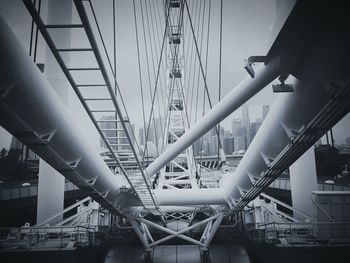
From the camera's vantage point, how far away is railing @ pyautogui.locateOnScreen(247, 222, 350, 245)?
10.7m

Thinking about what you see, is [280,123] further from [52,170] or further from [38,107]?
[52,170]

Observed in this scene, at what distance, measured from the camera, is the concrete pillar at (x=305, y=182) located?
12.9 meters

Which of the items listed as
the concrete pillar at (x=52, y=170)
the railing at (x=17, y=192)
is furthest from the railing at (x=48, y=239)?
the railing at (x=17, y=192)

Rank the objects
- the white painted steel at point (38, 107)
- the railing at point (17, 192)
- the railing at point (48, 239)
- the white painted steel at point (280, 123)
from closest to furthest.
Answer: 1. the white painted steel at point (38, 107)
2. the white painted steel at point (280, 123)
3. the railing at point (48, 239)
4. the railing at point (17, 192)

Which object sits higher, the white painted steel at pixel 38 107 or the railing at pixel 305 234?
the white painted steel at pixel 38 107

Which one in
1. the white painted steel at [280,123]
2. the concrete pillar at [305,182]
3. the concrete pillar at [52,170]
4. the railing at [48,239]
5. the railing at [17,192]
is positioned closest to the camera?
the white painted steel at [280,123]

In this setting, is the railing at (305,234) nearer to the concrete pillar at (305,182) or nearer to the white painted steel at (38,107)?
the concrete pillar at (305,182)

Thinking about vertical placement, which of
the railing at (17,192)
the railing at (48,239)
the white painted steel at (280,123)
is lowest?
the railing at (48,239)

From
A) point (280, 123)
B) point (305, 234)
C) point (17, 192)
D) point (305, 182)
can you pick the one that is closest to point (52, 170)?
point (17, 192)

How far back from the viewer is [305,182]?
1303 centimetres

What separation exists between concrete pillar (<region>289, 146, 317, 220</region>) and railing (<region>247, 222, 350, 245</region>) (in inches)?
44.8

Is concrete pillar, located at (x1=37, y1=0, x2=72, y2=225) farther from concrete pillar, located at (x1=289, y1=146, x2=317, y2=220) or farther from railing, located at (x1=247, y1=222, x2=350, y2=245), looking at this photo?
concrete pillar, located at (x1=289, y1=146, x2=317, y2=220)

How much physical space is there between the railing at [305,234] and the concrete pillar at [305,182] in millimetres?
1138

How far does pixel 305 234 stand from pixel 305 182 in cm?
252
